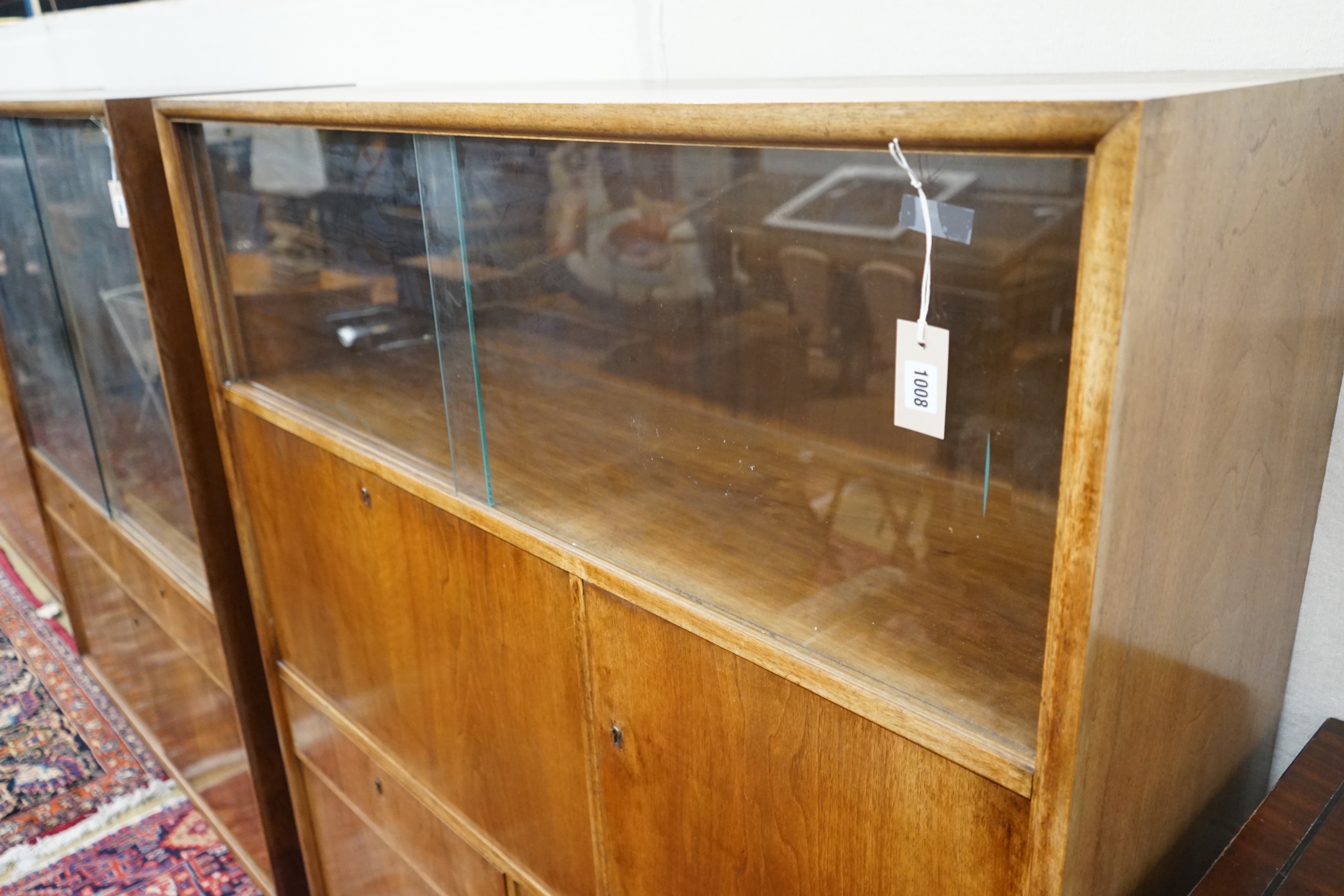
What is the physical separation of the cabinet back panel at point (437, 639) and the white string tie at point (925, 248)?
47 cm

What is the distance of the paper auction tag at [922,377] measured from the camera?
2.30ft

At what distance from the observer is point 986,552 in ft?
2.64

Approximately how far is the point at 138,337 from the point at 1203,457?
1.89 meters

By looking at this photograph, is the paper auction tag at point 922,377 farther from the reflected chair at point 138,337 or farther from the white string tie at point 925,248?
the reflected chair at point 138,337

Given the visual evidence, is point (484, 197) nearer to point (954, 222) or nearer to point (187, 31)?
point (954, 222)

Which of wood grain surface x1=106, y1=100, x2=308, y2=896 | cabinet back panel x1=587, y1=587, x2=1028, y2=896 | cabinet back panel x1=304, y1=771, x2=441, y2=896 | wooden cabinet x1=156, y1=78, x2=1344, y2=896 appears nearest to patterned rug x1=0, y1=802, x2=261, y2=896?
wood grain surface x1=106, y1=100, x2=308, y2=896

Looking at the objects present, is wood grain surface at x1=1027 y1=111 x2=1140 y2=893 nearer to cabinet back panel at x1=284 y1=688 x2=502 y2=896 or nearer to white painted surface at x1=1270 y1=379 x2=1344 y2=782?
→ white painted surface at x1=1270 y1=379 x2=1344 y2=782

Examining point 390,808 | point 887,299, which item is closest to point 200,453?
point 390,808

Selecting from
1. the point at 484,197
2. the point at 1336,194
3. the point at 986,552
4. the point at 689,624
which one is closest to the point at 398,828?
the point at 689,624

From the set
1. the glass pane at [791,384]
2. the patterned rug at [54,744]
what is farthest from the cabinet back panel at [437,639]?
the patterned rug at [54,744]

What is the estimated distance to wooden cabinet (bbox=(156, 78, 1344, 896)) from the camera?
1.96 ft

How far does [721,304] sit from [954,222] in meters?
0.33

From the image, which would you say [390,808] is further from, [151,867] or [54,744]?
[54,744]

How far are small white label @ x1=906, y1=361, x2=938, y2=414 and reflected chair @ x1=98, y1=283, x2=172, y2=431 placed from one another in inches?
61.2
